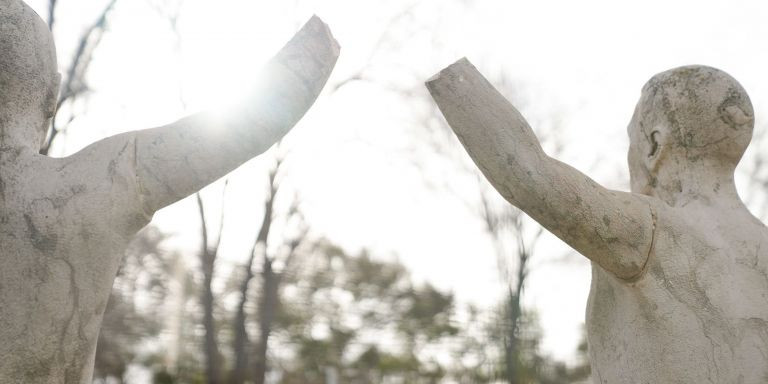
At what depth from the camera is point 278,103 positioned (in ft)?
7.88

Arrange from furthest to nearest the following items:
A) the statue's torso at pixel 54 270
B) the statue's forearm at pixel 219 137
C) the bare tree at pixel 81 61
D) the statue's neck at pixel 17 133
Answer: the bare tree at pixel 81 61, the statue's neck at pixel 17 133, the statue's forearm at pixel 219 137, the statue's torso at pixel 54 270

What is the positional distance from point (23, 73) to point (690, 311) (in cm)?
242

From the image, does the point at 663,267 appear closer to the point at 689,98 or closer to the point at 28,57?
the point at 689,98

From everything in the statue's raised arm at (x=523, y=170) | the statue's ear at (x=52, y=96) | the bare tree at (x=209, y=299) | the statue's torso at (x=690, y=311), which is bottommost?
the statue's torso at (x=690, y=311)

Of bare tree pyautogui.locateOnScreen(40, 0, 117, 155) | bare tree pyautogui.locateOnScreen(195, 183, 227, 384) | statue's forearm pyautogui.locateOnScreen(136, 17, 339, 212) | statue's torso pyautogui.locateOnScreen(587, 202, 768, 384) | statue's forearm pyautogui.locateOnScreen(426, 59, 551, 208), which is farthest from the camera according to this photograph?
bare tree pyautogui.locateOnScreen(195, 183, 227, 384)

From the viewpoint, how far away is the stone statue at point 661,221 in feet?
8.57

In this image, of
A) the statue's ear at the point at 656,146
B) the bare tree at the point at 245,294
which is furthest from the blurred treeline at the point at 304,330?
the statue's ear at the point at 656,146

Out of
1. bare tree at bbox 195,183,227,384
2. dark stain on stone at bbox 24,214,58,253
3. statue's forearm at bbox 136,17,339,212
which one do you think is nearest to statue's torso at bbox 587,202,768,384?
statue's forearm at bbox 136,17,339,212

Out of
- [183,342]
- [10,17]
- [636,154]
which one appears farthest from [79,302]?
[183,342]

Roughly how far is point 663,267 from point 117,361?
448 inches

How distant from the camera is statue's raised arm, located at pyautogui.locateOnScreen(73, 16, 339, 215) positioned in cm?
235

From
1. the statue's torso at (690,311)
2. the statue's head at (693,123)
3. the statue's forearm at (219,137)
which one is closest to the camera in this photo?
the statue's forearm at (219,137)

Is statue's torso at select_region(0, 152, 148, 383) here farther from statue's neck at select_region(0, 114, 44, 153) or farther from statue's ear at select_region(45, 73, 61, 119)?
statue's ear at select_region(45, 73, 61, 119)

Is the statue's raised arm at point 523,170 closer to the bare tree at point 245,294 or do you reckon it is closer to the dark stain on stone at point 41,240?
the dark stain on stone at point 41,240
